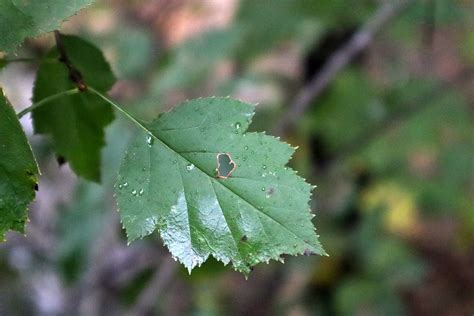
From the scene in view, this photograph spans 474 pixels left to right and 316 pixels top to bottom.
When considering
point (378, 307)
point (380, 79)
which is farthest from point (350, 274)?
point (380, 79)

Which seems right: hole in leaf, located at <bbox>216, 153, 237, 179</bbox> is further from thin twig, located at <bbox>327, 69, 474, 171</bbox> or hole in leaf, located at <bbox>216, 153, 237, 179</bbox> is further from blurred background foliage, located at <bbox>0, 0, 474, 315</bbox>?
thin twig, located at <bbox>327, 69, 474, 171</bbox>

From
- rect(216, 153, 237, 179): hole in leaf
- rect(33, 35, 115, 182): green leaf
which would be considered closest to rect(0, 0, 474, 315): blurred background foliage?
rect(33, 35, 115, 182): green leaf

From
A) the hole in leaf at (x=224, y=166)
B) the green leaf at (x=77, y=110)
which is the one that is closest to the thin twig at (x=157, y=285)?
the green leaf at (x=77, y=110)

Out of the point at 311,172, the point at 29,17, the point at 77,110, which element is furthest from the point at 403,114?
the point at 29,17

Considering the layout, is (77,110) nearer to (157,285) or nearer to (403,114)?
(157,285)

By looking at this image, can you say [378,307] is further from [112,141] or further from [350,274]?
[112,141]

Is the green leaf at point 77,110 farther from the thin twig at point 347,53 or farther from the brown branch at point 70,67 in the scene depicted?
the thin twig at point 347,53
